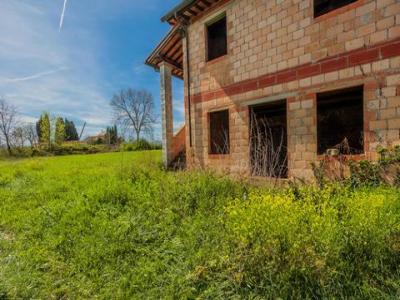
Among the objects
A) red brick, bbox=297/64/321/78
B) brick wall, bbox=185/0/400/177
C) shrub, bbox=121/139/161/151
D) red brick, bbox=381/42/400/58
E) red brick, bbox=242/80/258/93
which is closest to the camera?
red brick, bbox=381/42/400/58

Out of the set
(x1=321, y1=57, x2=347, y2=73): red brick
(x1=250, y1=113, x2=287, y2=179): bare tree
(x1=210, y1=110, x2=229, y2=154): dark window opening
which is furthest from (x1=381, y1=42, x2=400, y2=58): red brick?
(x1=210, y1=110, x2=229, y2=154): dark window opening

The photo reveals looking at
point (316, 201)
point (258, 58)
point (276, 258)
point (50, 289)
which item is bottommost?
point (50, 289)

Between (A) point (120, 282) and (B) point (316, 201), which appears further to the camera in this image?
(B) point (316, 201)

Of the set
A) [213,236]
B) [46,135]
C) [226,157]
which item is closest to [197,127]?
[226,157]

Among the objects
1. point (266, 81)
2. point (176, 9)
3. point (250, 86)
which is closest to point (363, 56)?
point (266, 81)

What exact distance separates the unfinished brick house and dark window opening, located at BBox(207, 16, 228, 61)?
1.3 inches

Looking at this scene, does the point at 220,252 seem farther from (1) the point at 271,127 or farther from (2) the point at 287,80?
(1) the point at 271,127

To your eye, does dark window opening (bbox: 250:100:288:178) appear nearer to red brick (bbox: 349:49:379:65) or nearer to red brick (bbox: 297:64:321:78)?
red brick (bbox: 297:64:321:78)

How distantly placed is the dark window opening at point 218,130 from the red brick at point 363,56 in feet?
13.1

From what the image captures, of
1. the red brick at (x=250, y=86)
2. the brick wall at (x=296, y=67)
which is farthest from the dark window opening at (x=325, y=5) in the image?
the red brick at (x=250, y=86)

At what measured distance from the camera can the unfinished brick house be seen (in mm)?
5277

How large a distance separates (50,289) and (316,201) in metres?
3.30

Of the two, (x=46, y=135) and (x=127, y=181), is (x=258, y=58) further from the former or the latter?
(x=46, y=135)

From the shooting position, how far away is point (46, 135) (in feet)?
113
